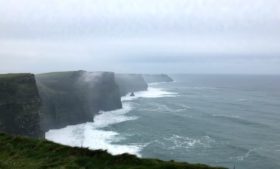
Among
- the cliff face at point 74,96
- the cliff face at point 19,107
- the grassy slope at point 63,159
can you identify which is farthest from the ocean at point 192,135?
the grassy slope at point 63,159

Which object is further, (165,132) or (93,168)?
(165,132)

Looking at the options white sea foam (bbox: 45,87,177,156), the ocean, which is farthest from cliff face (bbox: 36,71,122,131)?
the ocean

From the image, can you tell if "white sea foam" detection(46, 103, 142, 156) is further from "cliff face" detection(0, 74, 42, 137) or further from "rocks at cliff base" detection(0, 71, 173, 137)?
"cliff face" detection(0, 74, 42, 137)

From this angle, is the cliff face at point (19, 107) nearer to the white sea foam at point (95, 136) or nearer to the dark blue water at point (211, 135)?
the white sea foam at point (95, 136)

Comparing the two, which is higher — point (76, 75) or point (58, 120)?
point (76, 75)

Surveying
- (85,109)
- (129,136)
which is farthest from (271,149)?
A: (85,109)

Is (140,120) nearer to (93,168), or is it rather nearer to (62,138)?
(62,138)

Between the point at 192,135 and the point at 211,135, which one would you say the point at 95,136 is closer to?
the point at 192,135
